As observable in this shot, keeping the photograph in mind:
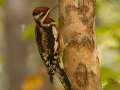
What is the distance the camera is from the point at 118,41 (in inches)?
172

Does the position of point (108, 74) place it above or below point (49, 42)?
below

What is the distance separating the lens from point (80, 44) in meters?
3.45

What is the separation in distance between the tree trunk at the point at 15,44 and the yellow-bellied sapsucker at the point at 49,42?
2.36 meters

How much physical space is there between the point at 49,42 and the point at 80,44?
45 centimetres

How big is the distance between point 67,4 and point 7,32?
126 inches

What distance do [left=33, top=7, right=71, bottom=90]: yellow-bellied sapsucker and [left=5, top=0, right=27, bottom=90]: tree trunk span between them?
2.36m

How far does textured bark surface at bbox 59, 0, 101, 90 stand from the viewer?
336 cm

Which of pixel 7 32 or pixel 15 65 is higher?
pixel 7 32

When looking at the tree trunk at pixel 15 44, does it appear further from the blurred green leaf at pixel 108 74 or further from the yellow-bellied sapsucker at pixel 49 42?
the blurred green leaf at pixel 108 74

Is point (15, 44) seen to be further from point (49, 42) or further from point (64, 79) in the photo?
point (64, 79)

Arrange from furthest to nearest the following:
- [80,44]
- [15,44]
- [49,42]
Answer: [15,44]
[49,42]
[80,44]

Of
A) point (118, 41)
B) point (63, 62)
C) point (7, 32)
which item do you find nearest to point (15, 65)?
point (7, 32)

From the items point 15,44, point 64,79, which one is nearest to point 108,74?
point 64,79

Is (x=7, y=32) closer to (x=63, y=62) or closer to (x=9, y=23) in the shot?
(x=9, y=23)
